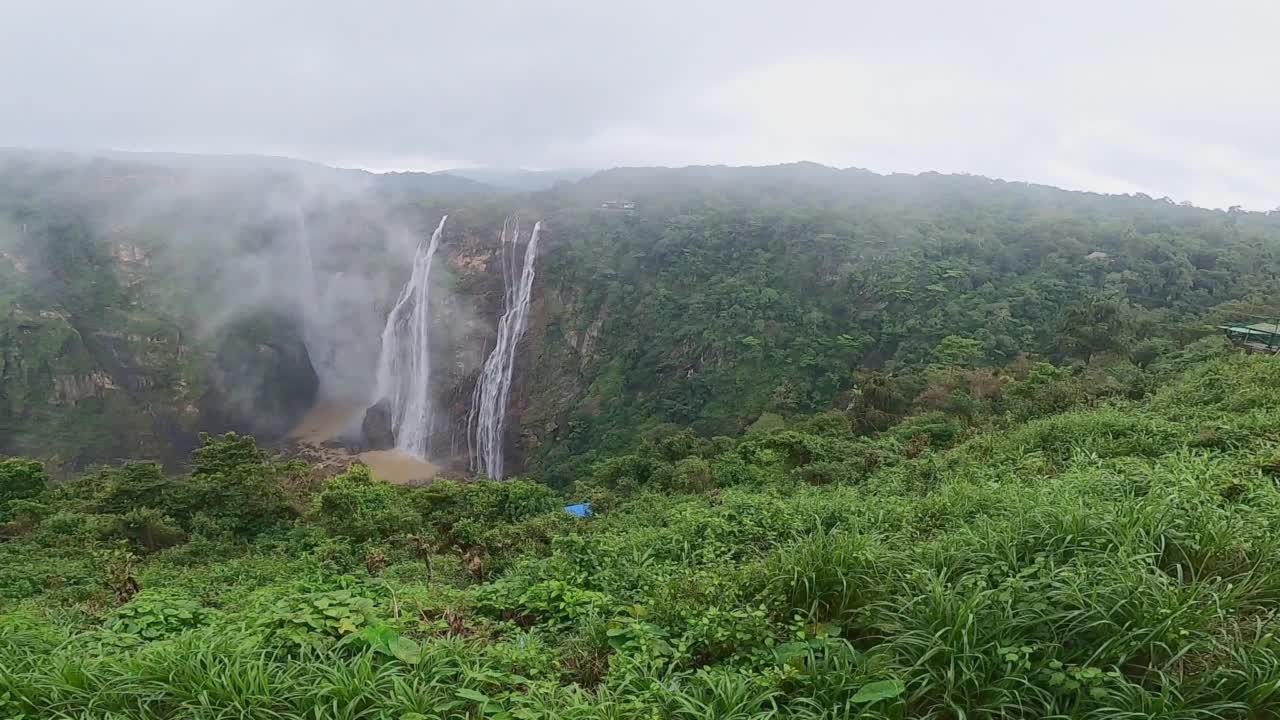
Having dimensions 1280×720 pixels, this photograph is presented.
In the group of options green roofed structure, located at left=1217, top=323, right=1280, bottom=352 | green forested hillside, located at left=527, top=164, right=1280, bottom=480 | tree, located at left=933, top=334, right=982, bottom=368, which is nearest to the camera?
green roofed structure, located at left=1217, top=323, right=1280, bottom=352

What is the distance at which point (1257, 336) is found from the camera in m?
14.6

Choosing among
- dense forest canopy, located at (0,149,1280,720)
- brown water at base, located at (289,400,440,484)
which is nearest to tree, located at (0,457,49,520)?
dense forest canopy, located at (0,149,1280,720)

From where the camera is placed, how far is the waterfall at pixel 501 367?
33.4 meters

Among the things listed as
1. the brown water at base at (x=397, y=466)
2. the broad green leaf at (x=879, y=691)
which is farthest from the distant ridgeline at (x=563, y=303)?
the broad green leaf at (x=879, y=691)

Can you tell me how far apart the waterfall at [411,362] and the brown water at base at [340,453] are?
4.93 ft

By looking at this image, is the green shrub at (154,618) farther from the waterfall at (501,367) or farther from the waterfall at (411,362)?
the waterfall at (411,362)

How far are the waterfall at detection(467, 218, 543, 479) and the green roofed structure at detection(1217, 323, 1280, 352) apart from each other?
28.5 metres

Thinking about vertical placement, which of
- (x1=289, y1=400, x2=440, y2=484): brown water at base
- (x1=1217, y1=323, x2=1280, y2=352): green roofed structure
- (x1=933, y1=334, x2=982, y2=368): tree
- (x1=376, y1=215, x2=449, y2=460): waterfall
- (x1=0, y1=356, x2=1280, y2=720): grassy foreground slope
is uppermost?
(x1=1217, y1=323, x2=1280, y2=352): green roofed structure

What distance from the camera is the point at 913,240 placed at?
113 feet

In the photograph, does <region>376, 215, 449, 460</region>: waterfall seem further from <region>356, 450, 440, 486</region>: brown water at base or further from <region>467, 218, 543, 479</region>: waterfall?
<region>467, 218, 543, 479</region>: waterfall

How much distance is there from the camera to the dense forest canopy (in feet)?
8.07

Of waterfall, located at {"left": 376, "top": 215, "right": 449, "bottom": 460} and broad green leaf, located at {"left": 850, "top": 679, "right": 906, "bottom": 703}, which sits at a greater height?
broad green leaf, located at {"left": 850, "top": 679, "right": 906, "bottom": 703}

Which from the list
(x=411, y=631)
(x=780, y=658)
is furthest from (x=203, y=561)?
(x=780, y=658)

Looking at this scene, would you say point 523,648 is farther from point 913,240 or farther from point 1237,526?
point 913,240
